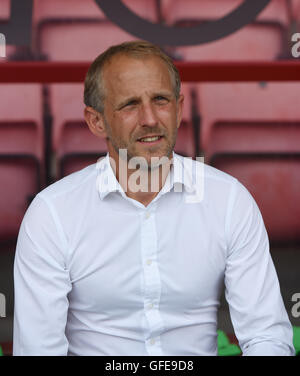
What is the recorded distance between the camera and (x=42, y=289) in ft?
4.31

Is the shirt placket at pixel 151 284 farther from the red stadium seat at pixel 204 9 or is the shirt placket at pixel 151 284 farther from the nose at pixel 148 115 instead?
the red stadium seat at pixel 204 9

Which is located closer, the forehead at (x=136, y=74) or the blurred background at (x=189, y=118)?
the forehead at (x=136, y=74)

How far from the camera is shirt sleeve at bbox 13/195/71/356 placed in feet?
4.29

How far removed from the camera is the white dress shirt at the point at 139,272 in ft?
4.32

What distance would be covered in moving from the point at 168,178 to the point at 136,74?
249mm

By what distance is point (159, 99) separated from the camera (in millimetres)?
1348
